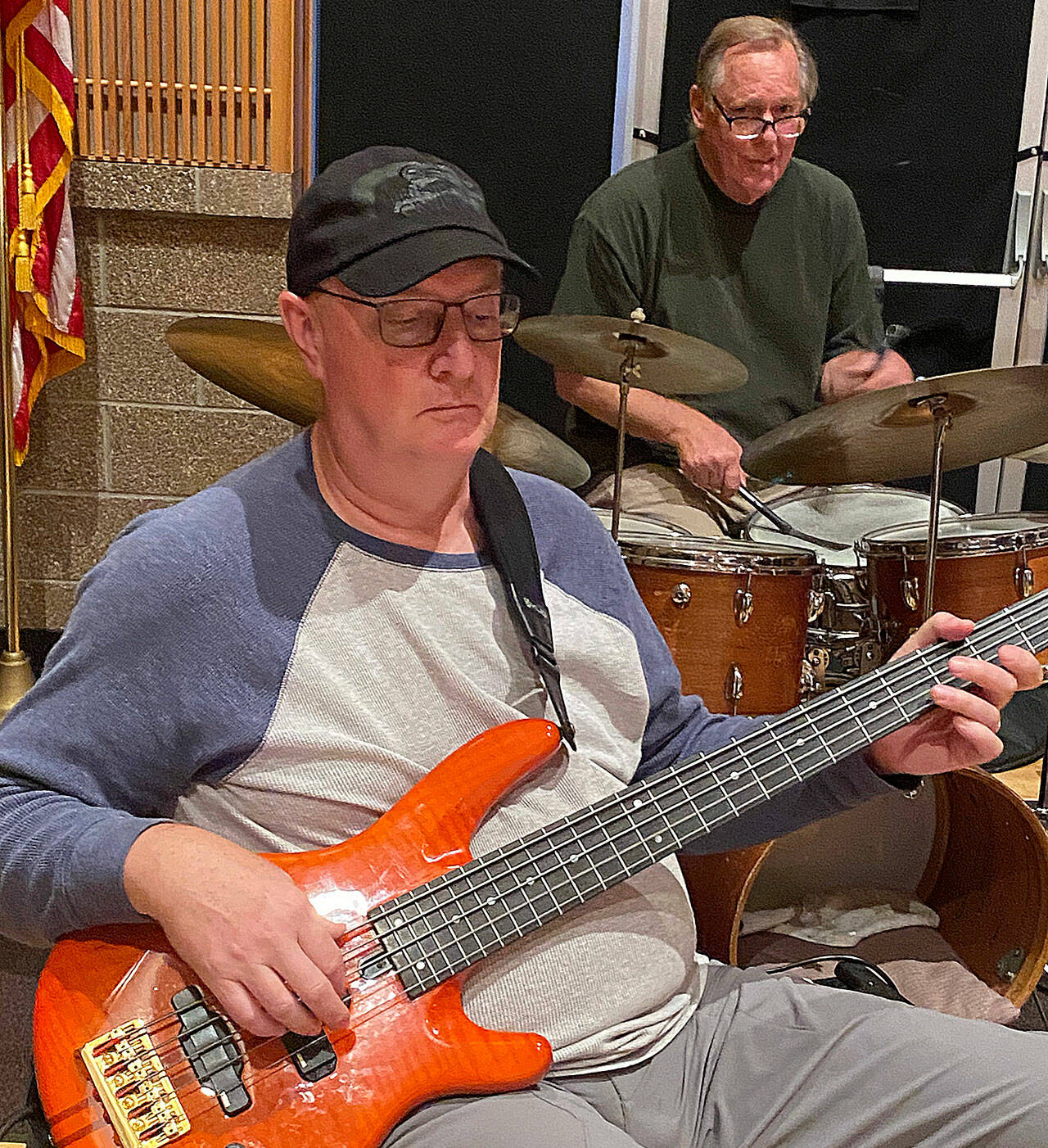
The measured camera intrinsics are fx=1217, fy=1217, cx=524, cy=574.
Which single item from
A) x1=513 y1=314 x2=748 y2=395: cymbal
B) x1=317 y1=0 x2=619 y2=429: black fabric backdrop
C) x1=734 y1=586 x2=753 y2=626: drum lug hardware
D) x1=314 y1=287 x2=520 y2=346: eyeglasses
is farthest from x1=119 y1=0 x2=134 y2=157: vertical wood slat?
x1=314 y1=287 x2=520 y2=346: eyeglasses

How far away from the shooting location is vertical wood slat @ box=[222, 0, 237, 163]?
2918 millimetres

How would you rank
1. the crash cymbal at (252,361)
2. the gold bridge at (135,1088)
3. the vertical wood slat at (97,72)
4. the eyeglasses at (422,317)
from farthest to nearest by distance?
the vertical wood slat at (97,72) → the crash cymbal at (252,361) → the eyeglasses at (422,317) → the gold bridge at (135,1088)

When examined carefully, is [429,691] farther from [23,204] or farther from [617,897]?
[23,204]

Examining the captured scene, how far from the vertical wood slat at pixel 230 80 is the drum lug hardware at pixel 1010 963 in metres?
2.42

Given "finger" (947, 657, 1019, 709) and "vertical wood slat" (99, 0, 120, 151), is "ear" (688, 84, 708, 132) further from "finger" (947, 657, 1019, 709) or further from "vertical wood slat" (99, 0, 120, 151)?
"finger" (947, 657, 1019, 709)

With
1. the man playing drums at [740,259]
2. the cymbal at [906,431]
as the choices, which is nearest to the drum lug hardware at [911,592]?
the cymbal at [906,431]

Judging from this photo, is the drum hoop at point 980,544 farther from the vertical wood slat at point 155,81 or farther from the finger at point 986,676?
the vertical wood slat at point 155,81

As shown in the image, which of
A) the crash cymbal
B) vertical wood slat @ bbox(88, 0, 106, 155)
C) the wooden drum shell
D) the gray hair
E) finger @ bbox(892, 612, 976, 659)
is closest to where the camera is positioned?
finger @ bbox(892, 612, 976, 659)

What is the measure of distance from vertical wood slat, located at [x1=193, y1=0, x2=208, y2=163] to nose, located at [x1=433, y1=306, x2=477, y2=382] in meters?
2.11

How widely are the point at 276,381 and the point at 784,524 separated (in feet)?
3.69

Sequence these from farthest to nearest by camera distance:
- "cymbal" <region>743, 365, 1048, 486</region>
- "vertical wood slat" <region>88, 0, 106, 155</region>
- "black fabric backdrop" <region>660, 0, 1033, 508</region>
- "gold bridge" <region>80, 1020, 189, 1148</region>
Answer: "black fabric backdrop" <region>660, 0, 1033, 508</region>
"vertical wood slat" <region>88, 0, 106, 155</region>
"cymbal" <region>743, 365, 1048, 486</region>
"gold bridge" <region>80, 1020, 189, 1148</region>

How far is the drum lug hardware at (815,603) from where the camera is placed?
226 cm

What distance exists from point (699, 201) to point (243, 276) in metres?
1.17

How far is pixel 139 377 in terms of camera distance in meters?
3.08
